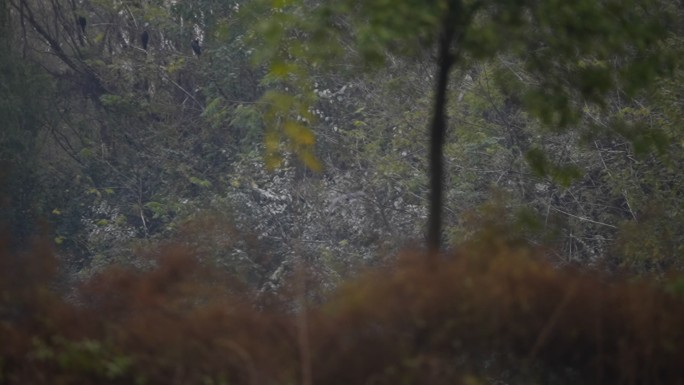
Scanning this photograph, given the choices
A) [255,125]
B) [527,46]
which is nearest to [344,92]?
[255,125]

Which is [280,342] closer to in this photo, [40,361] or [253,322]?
[253,322]

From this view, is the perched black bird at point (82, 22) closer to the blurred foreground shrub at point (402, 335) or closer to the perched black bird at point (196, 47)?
the perched black bird at point (196, 47)

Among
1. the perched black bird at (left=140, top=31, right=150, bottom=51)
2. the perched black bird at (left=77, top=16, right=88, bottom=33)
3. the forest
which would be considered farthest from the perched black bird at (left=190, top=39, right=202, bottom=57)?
the forest

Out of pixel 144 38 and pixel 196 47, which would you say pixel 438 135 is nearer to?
pixel 196 47

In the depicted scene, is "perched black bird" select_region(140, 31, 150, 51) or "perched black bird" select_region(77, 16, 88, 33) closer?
"perched black bird" select_region(77, 16, 88, 33)

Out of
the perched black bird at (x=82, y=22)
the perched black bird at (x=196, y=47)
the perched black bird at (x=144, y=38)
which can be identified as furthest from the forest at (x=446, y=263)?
the perched black bird at (x=82, y=22)

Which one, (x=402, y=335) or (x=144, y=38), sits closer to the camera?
(x=402, y=335)

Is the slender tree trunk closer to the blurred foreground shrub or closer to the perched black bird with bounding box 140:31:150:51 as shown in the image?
the blurred foreground shrub

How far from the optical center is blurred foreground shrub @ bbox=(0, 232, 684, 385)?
430cm

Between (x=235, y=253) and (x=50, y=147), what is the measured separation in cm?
1166

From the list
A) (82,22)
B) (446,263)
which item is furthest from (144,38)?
(446,263)

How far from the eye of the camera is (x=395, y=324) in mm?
4395

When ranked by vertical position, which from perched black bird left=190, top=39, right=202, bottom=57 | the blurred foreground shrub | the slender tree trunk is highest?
perched black bird left=190, top=39, right=202, bottom=57

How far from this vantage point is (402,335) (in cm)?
438
